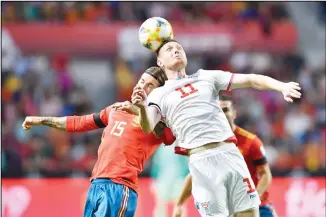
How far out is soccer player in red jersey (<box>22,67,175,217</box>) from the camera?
5742mm

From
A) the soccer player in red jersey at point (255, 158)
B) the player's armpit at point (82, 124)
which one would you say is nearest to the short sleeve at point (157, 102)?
the player's armpit at point (82, 124)

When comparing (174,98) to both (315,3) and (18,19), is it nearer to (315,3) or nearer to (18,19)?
(18,19)

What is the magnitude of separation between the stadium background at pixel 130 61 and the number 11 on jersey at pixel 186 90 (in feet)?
25.5

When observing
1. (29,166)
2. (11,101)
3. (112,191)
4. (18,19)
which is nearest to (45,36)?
(18,19)

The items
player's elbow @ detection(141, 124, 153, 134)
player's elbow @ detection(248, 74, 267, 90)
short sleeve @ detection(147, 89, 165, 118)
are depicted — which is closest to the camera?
player's elbow @ detection(248, 74, 267, 90)

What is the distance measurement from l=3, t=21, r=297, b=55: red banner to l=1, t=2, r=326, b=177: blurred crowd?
0.22 m

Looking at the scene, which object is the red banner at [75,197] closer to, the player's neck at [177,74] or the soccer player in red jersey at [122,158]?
the soccer player in red jersey at [122,158]

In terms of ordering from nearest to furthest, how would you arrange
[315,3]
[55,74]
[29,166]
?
[29,166], [55,74], [315,3]

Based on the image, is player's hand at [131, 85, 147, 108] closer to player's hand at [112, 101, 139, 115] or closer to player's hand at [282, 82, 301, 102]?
player's hand at [112, 101, 139, 115]

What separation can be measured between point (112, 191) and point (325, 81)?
1123 cm

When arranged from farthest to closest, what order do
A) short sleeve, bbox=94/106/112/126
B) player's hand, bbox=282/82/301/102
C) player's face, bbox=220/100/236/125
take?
player's face, bbox=220/100/236/125
short sleeve, bbox=94/106/112/126
player's hand, bbox=282/82/301/102

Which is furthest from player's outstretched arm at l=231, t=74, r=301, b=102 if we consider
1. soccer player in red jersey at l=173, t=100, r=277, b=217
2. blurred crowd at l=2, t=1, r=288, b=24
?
blurred crowd at l=2, t=1, r=288, b=24

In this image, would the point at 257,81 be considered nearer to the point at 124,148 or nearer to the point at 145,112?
the point at 145,112

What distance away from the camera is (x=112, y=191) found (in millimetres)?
5742
